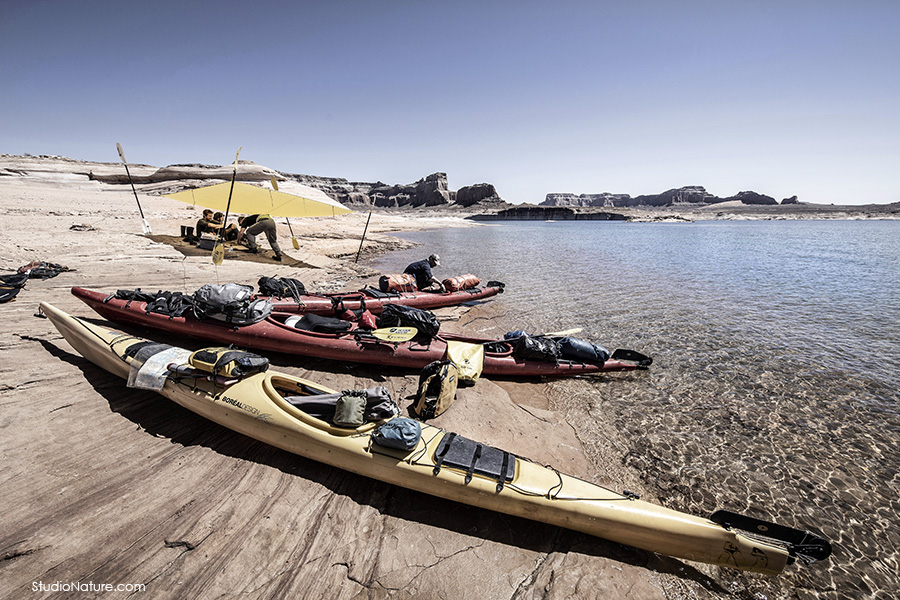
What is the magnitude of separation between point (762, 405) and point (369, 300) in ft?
29.6

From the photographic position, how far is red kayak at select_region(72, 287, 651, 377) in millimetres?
6379

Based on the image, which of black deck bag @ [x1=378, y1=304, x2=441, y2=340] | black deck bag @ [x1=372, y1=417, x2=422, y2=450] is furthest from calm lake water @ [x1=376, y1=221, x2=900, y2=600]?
black deck bag @ [x1=372, y1=417, x2=422, y2=450]

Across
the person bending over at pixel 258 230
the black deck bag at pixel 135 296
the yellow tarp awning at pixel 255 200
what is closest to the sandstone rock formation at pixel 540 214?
Result: the yellow tarp awning at pixel 255 200

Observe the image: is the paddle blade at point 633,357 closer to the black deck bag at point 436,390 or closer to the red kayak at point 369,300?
the black deck bag at point 436,390

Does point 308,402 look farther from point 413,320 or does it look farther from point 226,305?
point 226,305

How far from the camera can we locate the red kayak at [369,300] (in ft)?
28.2

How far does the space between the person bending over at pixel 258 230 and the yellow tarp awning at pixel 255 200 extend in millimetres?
733

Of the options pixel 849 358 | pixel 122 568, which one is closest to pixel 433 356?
pixel 122 568

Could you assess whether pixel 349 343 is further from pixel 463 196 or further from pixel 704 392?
pixel 463 196

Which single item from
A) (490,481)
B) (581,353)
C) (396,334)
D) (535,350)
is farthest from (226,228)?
(490,481)

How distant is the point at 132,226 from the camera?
15.8m

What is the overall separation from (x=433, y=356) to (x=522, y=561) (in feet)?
11.9

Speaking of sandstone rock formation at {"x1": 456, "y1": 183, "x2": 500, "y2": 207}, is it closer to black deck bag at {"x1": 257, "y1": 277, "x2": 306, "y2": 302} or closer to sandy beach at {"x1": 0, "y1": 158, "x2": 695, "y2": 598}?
black deck bag at {"x1": 257, "y1": 277, "x2": 306, "y2": 302}

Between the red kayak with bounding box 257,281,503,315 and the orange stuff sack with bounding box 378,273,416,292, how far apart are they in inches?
10.4
